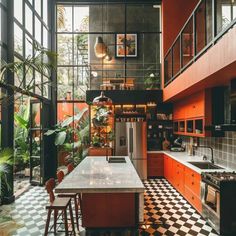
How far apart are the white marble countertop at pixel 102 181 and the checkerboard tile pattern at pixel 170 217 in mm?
1029

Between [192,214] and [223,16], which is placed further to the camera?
[223,16]

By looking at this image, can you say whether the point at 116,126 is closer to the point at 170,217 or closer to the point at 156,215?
the point at 156,215

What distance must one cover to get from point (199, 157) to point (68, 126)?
168 inches

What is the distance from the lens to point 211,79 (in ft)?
12.5

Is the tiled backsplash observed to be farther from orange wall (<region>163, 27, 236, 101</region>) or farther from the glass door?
the glass door

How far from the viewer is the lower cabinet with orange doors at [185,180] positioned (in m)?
4.41

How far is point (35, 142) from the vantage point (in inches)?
273

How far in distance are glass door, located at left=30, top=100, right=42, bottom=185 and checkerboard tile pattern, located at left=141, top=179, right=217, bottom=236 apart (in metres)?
3.27

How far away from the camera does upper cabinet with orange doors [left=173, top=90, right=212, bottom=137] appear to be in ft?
15.8

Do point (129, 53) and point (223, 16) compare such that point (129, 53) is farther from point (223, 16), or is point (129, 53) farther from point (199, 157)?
point (199, 157)

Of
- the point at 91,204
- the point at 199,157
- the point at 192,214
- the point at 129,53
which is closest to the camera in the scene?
the point at 91,204

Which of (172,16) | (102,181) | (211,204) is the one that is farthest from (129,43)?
(102,181)

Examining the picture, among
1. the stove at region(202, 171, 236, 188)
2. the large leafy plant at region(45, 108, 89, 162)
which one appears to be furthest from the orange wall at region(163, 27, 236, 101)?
the large leafy plant at region(45, 108, 89, 162)

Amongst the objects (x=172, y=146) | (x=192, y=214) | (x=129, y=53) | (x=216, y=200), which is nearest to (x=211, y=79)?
(x=216, y=200)
